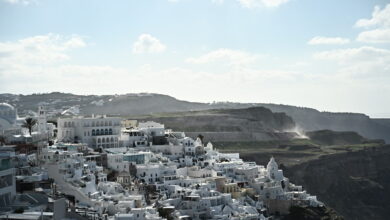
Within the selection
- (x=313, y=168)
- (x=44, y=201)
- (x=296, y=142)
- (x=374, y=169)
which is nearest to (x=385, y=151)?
(x=374, y=169)

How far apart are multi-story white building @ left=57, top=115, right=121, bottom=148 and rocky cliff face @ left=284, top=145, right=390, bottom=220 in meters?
47.7

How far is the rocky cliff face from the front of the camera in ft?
341

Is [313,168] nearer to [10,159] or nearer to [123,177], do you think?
[123,177]

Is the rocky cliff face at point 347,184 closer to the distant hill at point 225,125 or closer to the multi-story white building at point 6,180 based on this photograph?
the distant hill at point 225,125

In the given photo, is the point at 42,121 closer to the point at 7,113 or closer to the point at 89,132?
the point at 7,113

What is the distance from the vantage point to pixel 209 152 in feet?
220

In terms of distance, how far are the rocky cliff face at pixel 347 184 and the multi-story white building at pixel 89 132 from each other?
47.7m

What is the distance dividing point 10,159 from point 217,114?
4048 inches

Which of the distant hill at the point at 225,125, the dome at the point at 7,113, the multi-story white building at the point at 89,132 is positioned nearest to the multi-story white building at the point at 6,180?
the multi-story white building at the point at 89,132

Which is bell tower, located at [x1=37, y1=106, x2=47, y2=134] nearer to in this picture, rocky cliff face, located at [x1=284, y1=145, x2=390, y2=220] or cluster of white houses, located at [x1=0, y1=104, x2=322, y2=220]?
cluster of white houses, located at [x1=0, y1=104, x2=322, y2=220]

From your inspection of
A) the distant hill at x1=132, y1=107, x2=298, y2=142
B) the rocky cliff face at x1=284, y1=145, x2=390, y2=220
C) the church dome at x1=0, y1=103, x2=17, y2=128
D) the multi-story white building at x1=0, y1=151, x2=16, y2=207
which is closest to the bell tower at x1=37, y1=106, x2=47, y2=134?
the church dome at x1=0, y1=103, x2=17, y2=128

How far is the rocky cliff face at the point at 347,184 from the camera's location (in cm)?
10388

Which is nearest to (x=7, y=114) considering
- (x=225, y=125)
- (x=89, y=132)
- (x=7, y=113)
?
(x=7, y=113)

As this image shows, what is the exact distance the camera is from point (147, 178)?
5347cm
